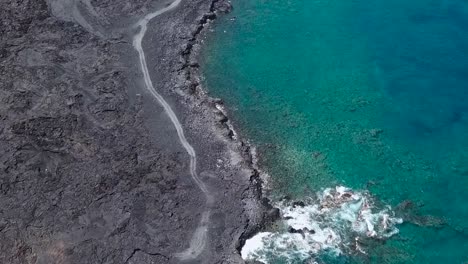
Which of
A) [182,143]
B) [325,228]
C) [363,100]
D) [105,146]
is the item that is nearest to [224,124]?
[182,143]

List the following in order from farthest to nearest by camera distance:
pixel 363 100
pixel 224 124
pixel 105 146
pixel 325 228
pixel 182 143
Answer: pixel 363 100, pixel 224 124, pixel 182 143, pixel 105 146, pixel 325 228

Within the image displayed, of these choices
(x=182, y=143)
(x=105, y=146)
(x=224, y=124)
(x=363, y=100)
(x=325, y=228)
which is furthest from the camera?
(x=363, y=100)

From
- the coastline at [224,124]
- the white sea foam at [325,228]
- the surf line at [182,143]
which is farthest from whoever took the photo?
the coastline at [224,124]

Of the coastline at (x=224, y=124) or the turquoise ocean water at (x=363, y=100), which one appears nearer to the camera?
the coastline at (x=224, y=124)

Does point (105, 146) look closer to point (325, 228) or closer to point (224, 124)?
point (224, 124)

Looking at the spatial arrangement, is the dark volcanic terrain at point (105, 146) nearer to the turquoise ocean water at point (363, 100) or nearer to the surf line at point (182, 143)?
the surf line at point (182, 143)

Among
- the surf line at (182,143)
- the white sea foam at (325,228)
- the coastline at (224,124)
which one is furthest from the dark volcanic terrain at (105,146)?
the white sea foam at (325,228)
